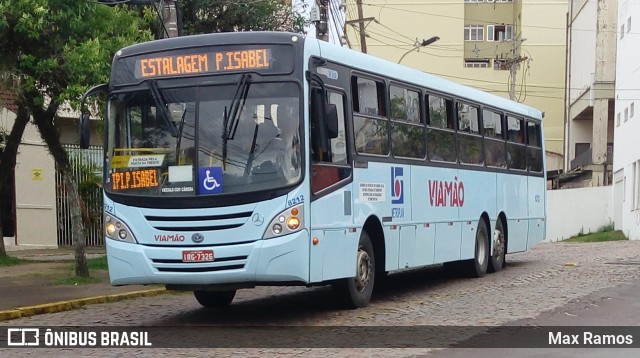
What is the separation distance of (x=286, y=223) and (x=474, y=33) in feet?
187

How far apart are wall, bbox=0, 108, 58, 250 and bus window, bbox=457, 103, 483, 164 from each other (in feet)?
44.9

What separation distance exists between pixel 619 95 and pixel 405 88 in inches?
1223

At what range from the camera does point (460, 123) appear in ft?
52.7

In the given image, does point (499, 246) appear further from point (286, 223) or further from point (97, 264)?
point (286, 223)

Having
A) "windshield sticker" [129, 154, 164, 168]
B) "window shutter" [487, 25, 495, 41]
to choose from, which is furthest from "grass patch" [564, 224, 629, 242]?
"windshield sticker" [129, 154, 164, 168]

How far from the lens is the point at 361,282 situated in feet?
40.7

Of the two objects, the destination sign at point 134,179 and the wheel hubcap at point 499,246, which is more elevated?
the destination sign at point 134,179

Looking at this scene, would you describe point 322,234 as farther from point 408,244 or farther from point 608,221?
point 608,221

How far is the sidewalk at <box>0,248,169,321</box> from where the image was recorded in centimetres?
1304

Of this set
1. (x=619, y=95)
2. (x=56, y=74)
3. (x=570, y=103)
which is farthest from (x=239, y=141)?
(x=570, y=103)

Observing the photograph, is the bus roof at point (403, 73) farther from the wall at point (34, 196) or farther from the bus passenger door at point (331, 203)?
the wall at point (34, 196)

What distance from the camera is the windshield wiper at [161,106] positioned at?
35.7 ft

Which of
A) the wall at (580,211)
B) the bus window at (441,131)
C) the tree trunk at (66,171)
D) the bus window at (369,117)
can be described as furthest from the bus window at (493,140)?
the wall at (580,211)

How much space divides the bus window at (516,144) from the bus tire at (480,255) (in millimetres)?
1880
